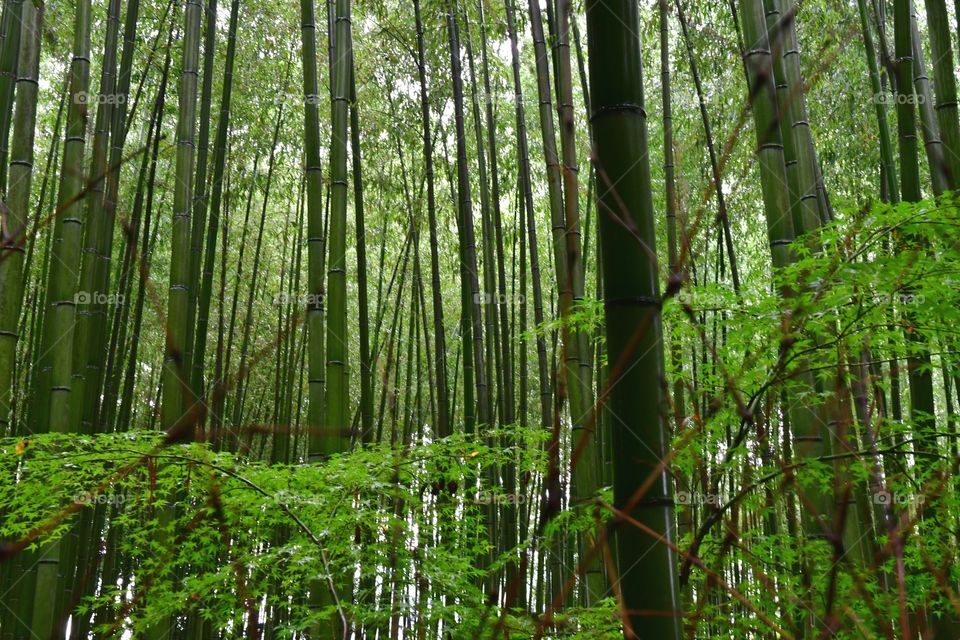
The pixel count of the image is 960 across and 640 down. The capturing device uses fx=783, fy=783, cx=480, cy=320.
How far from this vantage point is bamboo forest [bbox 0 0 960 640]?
68 centimetres

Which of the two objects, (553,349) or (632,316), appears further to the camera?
(553,349)

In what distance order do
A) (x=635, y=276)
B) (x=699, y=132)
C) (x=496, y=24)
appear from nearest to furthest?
(x=635, y=276)
(x=496, y=24)
(x=699, y=132)

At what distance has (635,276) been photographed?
2.40ft

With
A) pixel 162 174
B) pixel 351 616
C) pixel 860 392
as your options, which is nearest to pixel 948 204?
pixel 860 392

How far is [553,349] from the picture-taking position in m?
3.84

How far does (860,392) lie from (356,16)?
7414mm

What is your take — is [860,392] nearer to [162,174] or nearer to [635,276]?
[635,276]

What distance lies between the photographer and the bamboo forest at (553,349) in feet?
2.23

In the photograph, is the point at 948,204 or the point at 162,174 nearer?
the point at 948,204

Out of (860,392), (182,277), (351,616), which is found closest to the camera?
(860,392)

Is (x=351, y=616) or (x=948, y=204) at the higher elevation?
(x=948, y=204)

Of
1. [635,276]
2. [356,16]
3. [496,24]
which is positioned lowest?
[635,276]

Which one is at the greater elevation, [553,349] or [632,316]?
[553,349]

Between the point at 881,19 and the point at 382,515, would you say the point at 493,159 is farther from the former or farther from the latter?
the point at 382,515
